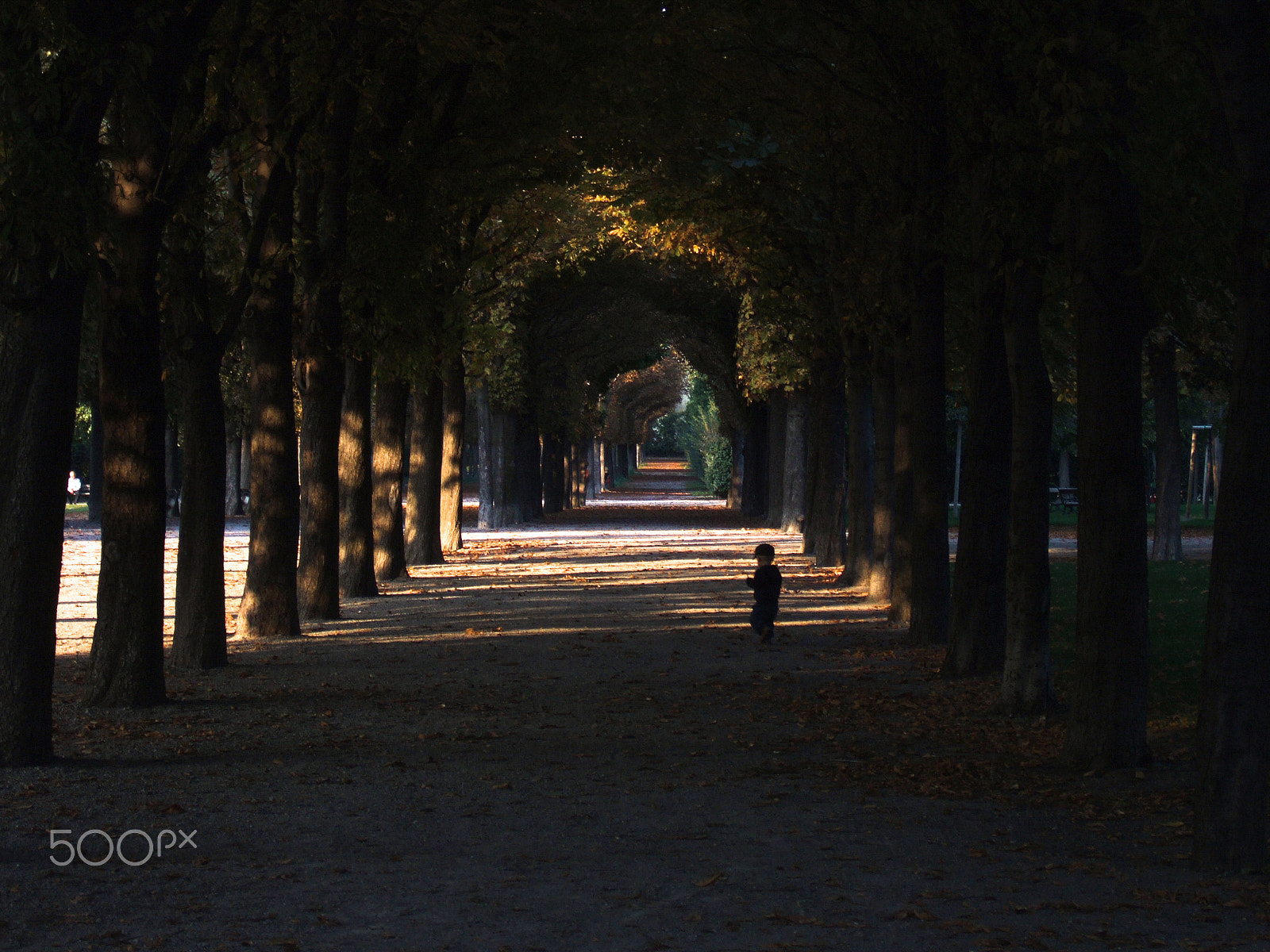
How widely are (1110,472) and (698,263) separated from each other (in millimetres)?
23137

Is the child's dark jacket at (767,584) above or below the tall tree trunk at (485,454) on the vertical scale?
below

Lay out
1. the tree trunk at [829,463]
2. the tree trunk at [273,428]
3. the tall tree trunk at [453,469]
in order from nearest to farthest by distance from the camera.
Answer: the tree trunk at [273,428]
the tree trunk at [829,463]
the tall tree trunk at [453,469]

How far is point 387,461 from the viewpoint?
24.7 metres

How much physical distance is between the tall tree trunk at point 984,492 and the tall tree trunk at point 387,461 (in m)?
12.7

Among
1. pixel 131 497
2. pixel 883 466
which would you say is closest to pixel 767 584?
pixel 883 466

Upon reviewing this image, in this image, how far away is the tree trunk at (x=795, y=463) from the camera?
37.8m

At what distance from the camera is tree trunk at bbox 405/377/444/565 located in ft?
92.8

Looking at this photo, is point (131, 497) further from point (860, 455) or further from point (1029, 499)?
point (860, 455)

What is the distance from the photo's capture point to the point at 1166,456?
30.0 m

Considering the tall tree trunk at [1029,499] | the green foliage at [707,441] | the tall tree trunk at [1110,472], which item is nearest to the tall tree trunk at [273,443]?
the tall tree trunk at [1029,499]

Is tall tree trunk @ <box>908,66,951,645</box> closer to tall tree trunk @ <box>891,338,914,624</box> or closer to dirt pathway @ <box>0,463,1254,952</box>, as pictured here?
dirt pathway @ <box>0,463,1254,952</box>

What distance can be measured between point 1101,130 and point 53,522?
261 inches

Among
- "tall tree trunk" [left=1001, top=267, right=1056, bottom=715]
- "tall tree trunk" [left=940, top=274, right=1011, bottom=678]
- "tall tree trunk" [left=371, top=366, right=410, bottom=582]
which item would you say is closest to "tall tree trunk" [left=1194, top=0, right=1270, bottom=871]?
"tall tree trunk" [left=1001, top=267, right=1056, bottom=715]

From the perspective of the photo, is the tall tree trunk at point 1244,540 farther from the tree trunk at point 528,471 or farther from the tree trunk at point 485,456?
the tree trunk at point 528,471
